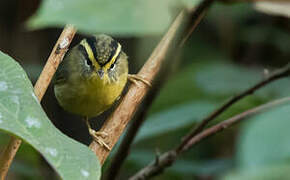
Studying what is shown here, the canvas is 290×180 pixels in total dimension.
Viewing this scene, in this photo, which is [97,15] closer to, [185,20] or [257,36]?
[185,20]

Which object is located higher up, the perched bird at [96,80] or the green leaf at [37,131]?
the green leaf at [37,131]

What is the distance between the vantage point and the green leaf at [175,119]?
1.66 meters

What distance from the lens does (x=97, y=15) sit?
45 centimetres

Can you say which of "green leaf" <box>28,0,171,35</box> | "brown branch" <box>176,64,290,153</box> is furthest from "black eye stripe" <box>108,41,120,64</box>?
"green leaf" <box>28,0,171,35</box>

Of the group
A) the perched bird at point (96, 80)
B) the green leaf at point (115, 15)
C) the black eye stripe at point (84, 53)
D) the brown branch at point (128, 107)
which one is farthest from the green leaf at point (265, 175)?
the black eye stripe at point (84, 53)

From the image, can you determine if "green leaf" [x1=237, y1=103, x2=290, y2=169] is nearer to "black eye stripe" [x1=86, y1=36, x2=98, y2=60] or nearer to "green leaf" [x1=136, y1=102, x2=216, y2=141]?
"green leaf" [x1=136, y1=102, x2=216, y2=141]

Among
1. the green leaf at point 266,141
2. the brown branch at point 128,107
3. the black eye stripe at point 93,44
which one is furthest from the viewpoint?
the black eye stripe at point 93,44

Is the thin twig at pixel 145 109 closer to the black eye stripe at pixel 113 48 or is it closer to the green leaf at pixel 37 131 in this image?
the green leaf at pixel 37 131

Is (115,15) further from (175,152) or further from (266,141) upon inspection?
(266,141)

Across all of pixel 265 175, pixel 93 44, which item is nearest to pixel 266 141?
pixel 265 175

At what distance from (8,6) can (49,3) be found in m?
3.95

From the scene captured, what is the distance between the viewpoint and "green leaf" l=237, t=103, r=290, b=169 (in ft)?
3.99

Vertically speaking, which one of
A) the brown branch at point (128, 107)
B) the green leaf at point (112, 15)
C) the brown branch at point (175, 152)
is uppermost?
the green leaf at point (112, 15)

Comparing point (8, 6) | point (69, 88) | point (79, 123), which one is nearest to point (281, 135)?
point (69, 88)
